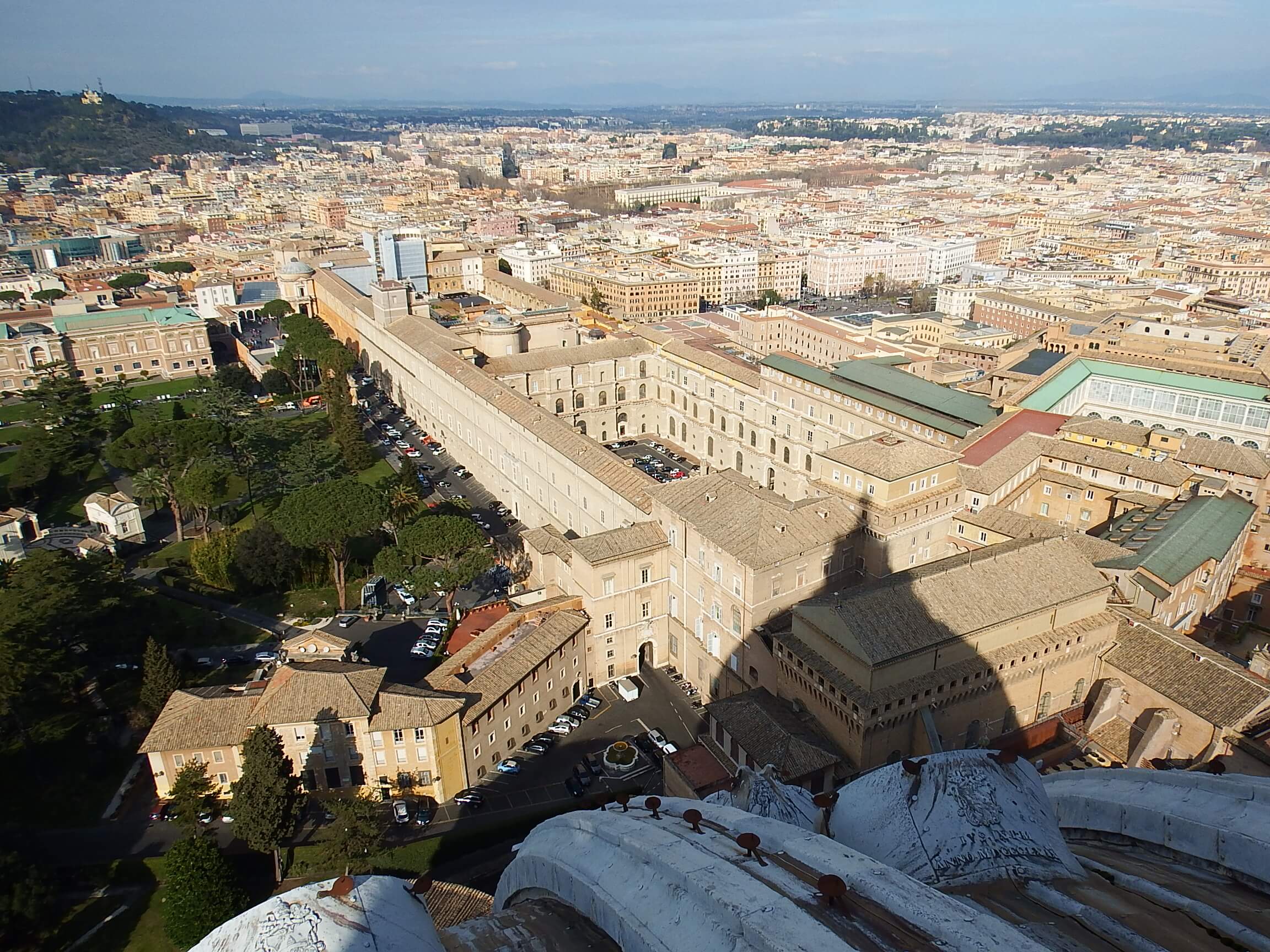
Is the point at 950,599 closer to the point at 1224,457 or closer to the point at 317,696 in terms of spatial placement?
the point at 317,696

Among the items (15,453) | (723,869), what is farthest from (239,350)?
(723,869)

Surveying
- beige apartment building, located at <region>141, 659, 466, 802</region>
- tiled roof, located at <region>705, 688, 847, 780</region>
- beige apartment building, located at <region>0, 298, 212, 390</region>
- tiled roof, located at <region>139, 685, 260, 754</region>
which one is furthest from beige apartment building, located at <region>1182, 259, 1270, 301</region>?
tiled roof, located at <region>139, 685, 260, 754</region>

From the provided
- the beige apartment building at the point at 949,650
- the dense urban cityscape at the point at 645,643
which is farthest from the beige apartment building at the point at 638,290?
the beige apartment building at the point at 949,650

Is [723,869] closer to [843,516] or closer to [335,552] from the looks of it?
[843,516]

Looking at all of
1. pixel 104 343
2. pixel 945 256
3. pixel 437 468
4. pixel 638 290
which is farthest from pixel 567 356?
pixel 945 256

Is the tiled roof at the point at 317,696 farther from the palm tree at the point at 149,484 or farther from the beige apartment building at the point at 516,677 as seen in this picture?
the palm tree at the point at 149,484

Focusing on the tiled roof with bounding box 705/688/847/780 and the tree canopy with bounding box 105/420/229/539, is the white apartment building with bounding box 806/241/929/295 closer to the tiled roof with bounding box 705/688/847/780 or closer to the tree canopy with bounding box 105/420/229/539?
the tree canopy with bounding box 105/420/229/539
